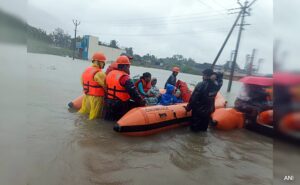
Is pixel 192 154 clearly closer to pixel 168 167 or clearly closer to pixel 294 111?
pixel 168 167

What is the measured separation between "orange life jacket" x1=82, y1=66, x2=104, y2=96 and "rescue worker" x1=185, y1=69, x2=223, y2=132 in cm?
185

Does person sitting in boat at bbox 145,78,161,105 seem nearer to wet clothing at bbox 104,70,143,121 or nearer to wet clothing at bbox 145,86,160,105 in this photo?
wet clothing at bbox 145,86,160,105

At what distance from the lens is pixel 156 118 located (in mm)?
4605

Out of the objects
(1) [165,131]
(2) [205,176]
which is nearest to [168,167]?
(2) [205,176]

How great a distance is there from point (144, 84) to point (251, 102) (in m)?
2.35

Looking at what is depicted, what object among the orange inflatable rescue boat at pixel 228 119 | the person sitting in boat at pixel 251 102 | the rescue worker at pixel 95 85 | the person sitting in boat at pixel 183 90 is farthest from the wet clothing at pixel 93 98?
the person sitting in boat at pixel 251 102

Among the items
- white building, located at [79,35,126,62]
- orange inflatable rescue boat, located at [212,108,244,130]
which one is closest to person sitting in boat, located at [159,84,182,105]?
orange inflatable rescue boat, located at [212,108,244,130]

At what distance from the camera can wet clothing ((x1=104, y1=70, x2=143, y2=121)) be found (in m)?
4.41

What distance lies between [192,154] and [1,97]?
3.54 meters

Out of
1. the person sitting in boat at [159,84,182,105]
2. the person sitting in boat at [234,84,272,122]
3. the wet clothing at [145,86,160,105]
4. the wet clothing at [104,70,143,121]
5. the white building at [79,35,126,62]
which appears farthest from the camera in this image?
the white building at [79,35,126,62]

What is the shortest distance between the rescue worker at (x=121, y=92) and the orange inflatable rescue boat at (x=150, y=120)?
0.89 feet

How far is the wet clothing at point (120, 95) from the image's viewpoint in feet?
14.5

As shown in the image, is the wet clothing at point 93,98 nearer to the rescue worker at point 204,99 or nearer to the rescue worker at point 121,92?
the rescue worker at point 121,92

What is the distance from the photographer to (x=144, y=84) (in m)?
5.49
